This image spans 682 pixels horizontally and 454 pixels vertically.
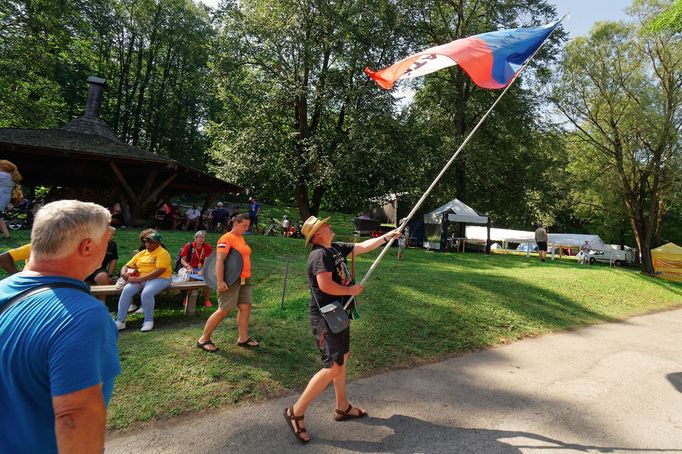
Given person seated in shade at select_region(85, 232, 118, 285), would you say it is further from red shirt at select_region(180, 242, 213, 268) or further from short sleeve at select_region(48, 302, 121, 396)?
short sleeve at select_region(48, 302, 121, 396)

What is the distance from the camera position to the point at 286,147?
1956 cm

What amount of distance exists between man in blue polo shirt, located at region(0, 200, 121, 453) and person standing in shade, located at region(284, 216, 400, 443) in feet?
6.65

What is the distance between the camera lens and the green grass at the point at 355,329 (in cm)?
407

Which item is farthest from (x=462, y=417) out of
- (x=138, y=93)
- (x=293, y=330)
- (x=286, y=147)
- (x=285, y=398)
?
(x=138, y=93)

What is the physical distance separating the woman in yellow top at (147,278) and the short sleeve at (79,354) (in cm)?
490

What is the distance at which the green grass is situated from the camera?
407 cm

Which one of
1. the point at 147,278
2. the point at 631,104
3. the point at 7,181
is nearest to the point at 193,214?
the point at 7,181

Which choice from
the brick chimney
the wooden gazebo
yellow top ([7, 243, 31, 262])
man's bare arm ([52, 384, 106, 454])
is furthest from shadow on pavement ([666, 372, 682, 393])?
the brick chimney

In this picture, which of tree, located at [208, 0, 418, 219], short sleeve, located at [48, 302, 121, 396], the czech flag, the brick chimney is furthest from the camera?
the brick chimney

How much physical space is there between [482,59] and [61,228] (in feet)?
18.5

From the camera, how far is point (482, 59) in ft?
18.2

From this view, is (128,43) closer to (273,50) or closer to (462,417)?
(273,50)

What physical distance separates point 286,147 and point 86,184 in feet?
32.8

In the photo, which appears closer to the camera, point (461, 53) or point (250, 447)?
point (250, 447)
